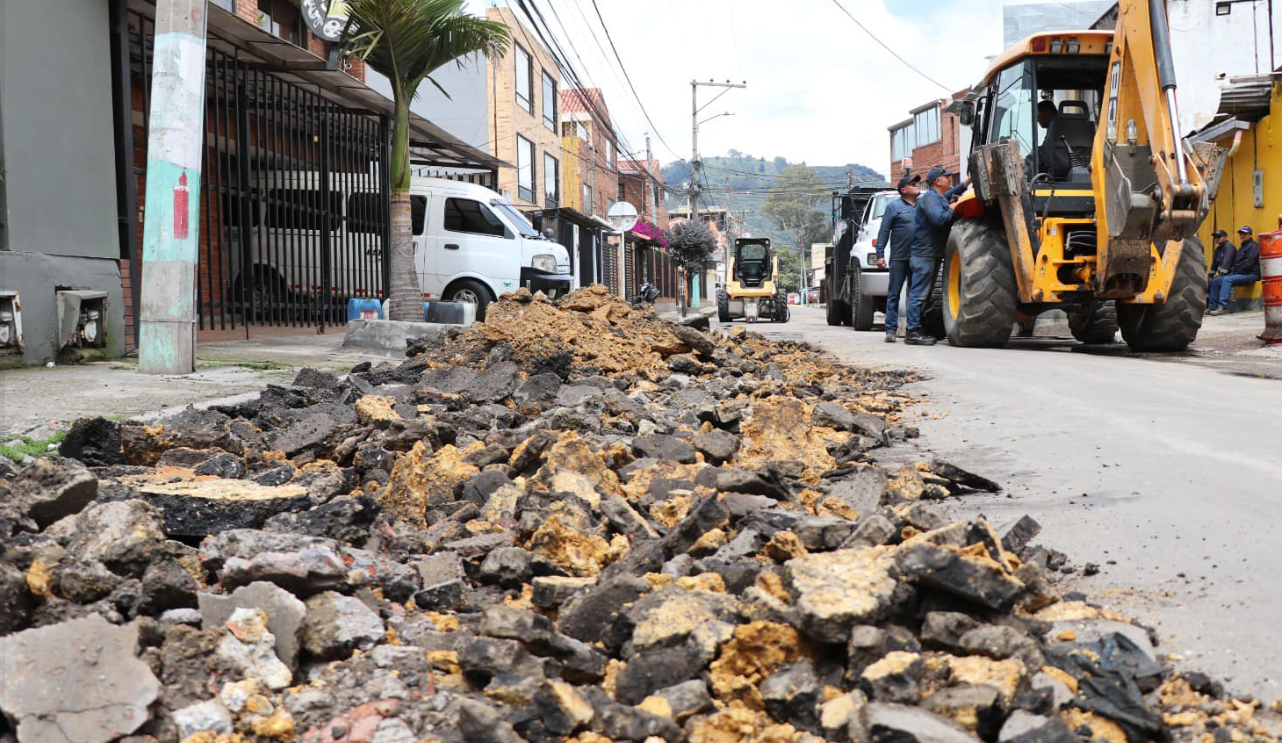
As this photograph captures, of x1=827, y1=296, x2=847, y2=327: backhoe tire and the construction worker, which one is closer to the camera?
the construction worker

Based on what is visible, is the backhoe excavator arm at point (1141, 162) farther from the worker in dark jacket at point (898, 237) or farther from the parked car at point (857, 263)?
the parked car at point (857, 263)

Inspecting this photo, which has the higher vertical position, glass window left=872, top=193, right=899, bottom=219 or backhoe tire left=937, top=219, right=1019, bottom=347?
glass window left=872, top=193, right=899, bottom=219

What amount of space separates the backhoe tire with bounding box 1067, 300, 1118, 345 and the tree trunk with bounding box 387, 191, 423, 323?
25.1 feet

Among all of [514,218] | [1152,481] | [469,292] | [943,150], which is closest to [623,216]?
[514,218]

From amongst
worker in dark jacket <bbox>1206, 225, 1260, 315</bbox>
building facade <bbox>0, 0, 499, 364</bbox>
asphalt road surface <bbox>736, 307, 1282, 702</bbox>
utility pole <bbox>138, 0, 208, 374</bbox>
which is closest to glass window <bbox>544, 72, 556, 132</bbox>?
worker in dark jacket <bbox>1206, 225, 1260, 315</bbox>

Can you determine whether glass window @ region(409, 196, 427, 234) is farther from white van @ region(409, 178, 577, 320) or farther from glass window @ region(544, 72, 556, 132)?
glass window @ region(544, 72, 556, 132)

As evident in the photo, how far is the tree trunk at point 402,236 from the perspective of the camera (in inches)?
468

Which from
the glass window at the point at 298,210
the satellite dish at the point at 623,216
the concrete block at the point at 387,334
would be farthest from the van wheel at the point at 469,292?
the satellite dish at the point at 623,216

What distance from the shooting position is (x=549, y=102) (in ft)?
123

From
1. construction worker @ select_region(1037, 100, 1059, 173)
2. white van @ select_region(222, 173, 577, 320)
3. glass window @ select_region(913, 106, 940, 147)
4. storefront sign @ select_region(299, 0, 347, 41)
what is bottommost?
white van @ select_region(222, 173, 577, 320)

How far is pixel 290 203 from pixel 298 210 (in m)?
0.32

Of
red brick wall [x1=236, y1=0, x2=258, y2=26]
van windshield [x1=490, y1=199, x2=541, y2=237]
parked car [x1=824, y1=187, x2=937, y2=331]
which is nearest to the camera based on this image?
red brick wall [x1=236, y1=0, x2=258, y2=26]

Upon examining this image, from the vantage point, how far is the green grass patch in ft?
12.1

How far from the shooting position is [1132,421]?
4898 millimetres
